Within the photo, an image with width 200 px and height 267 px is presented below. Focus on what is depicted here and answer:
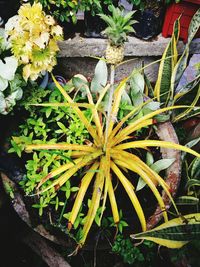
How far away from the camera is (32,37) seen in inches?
54.2

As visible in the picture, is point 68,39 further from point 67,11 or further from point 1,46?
point 1,46

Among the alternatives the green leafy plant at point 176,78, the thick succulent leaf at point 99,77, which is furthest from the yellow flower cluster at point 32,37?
the green leafy plant at point 176,78

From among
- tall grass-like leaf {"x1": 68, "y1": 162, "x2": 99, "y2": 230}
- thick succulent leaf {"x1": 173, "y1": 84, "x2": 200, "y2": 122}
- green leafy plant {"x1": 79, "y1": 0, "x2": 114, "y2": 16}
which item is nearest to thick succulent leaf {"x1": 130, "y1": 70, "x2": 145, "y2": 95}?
thick succulent leaf {"x1": 173, "y1": 84, "x2": 200, "y2": 122}

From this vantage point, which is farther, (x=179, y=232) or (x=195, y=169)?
(x=195, y=169)

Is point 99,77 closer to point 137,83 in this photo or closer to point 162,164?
point 137,83

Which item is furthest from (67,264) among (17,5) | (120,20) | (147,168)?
(17,5)

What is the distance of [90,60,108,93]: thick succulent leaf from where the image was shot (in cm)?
163

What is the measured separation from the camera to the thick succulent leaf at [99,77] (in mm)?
1629

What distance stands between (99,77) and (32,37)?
15.5 inches

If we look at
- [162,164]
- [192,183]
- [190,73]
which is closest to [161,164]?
[162,164]

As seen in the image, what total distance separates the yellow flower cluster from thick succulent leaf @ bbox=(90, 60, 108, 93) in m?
0.26

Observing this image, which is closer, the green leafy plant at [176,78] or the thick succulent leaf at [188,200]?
the thick succulent leaf at [188,200]

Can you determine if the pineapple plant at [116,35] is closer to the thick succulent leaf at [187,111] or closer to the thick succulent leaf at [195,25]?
the thick succulent leaf at [195,25]

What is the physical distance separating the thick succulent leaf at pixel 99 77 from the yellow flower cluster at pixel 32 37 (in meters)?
0.26
